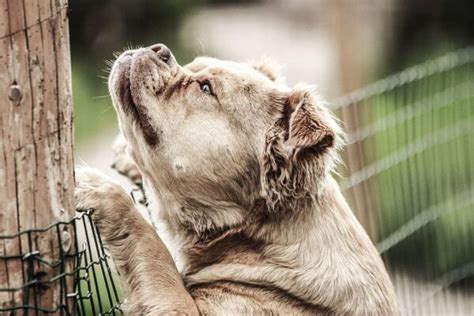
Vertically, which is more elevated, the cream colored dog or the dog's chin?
the dog's chin

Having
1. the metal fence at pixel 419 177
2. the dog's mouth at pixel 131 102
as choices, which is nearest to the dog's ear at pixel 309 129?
the dog's mouth at pixel 131 102

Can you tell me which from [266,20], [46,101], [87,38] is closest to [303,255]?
[46,101]

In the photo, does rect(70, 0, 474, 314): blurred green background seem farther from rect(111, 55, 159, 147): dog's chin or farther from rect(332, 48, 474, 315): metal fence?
rect(111, 55, 159, 147): dog's chin

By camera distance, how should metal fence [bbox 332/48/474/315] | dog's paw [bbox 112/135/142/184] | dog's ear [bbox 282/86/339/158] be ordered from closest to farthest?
1. dog's ear [bbox 282/86/339/158]
2. dog's paw [bbox 112/135/142/184]
3. metal fence [bbox 332/48/474/315]

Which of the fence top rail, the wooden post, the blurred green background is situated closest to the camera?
the wooden post

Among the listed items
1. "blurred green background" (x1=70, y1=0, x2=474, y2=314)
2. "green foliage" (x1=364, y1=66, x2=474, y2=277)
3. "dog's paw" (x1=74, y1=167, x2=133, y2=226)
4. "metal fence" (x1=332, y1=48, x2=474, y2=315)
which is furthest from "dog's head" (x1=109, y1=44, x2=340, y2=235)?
"green foliage" (x1=364, y1=66, x2=474, y2=277)

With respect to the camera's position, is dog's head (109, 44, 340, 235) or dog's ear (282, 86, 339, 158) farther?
dog's head (109, 44, 340, 235)

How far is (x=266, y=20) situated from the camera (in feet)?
39.3

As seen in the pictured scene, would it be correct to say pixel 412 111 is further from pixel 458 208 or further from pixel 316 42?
pixel 316 42

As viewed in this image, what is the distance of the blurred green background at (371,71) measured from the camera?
23.0 feet

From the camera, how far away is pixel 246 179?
4.53 m

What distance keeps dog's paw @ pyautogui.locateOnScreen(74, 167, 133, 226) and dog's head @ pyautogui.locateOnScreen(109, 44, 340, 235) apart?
0.29 metres

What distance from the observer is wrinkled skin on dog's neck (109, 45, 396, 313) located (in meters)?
4.38

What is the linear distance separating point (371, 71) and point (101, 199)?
7.76 meters
